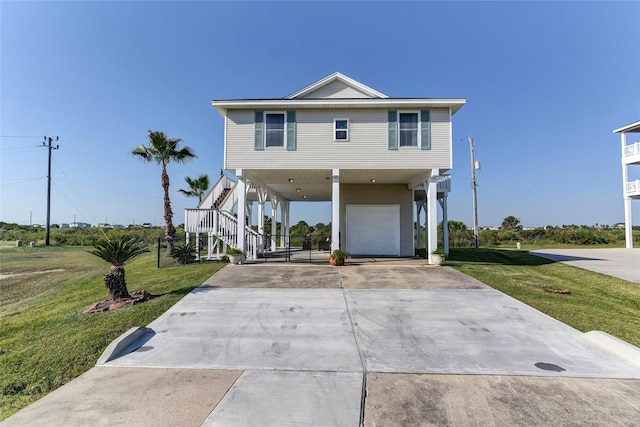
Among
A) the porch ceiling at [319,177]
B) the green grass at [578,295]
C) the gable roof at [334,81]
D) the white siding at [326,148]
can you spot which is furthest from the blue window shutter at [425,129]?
the green grass at [578,295]

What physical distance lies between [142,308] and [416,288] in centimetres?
592

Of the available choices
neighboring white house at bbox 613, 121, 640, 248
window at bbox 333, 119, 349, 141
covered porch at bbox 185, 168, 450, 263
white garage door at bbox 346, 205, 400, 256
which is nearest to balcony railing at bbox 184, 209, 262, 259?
covered porch at bbox 185, 168, 450, 263

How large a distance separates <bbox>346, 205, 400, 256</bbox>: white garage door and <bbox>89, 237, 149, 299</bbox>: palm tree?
29.5 feet

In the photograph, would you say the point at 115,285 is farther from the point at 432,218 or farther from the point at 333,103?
the point at 432,218

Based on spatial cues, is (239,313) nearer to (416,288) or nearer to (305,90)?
(416,288)

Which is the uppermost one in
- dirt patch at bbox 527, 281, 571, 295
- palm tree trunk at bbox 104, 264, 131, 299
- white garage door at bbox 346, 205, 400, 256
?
white garage door at bbox 346, 205, 400, 256

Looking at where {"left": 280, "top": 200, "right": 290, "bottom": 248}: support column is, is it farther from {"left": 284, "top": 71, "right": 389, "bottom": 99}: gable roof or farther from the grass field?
the grass field

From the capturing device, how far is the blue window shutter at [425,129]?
34.0ft

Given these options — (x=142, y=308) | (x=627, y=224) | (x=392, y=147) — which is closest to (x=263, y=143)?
(x=392, y=147)

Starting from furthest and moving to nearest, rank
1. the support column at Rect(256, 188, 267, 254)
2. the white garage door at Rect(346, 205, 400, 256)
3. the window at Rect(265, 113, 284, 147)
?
the white garage door at Rect(346, 205, 400, 256), the support column at Rect(256, 188, 267, 254), the window at Rect(265, 113, 284, 147)

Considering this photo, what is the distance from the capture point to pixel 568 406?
2.82 meters

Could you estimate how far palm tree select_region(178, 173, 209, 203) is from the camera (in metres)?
21.8

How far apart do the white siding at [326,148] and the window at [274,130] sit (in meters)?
0.28

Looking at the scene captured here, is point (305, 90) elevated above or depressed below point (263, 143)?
above
